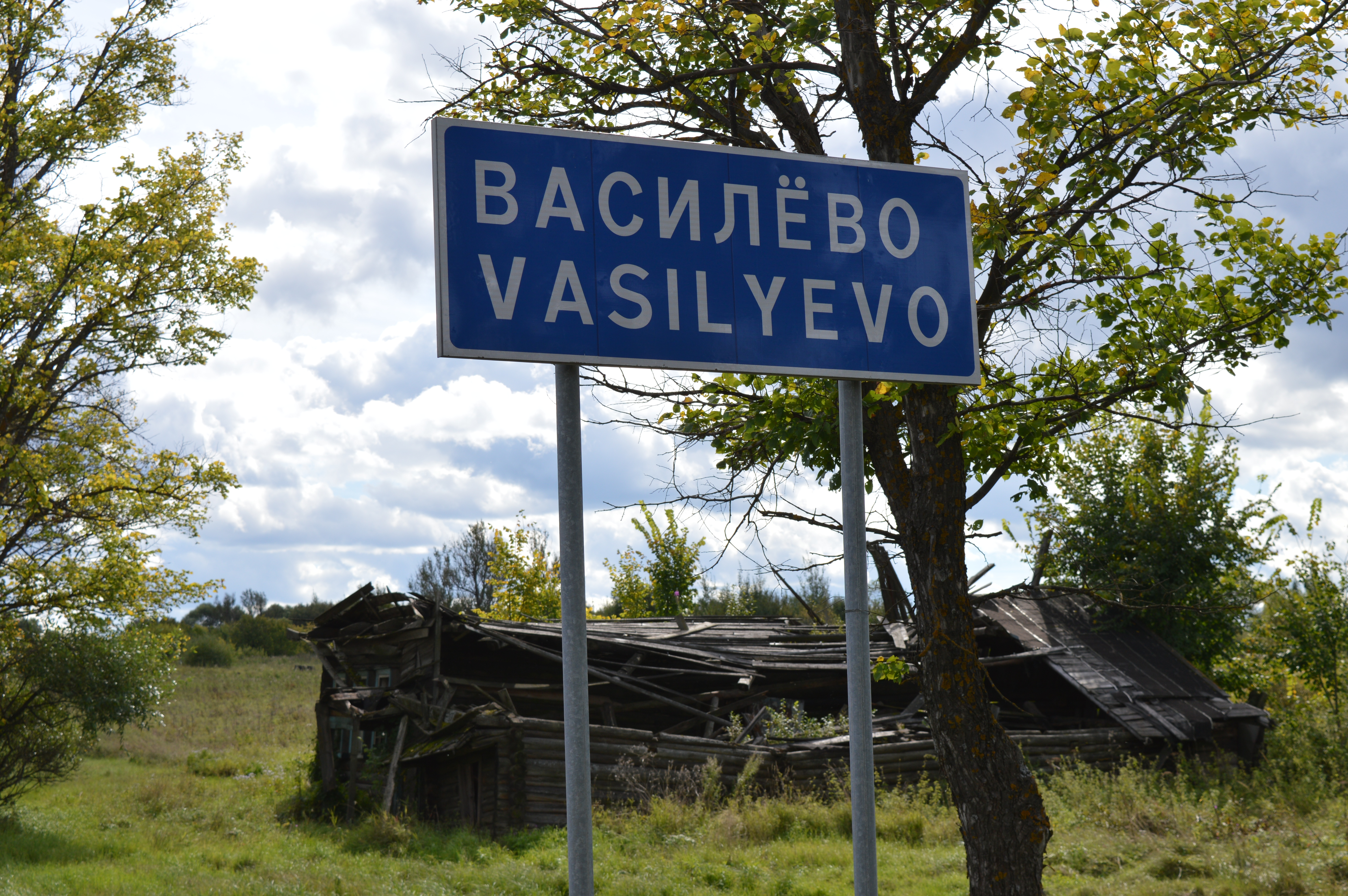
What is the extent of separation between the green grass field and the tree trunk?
512 cm

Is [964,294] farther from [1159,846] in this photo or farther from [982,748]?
[1159,846]

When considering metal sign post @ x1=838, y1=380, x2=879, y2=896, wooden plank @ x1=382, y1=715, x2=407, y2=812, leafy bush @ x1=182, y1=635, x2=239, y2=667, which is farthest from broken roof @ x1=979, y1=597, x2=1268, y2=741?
leafy bush @ x1=182, y1=635, x2=239, y2=667

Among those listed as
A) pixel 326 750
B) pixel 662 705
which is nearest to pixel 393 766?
pixel 326 750

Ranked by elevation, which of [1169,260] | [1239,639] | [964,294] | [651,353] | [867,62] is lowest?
[1239,639]

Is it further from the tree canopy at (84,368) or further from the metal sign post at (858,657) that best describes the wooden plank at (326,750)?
the metal sign post at (858,657)

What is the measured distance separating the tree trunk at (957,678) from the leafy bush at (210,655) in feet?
190

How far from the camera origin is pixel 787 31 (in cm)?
711

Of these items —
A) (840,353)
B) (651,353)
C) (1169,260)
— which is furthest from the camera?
(1169,260)

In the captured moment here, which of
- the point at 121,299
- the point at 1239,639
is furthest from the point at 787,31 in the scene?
the point at 1239,639

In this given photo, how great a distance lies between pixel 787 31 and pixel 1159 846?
36.4ft

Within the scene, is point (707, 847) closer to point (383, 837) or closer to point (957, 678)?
point (383, 837)

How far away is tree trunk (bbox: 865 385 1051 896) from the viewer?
5988 millimetres

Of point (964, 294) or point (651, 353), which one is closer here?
point (651, 353)

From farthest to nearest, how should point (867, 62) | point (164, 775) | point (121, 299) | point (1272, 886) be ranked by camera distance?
point (164, 775) → point (121, 299) → point (1272, 886) → point (867, 62)
